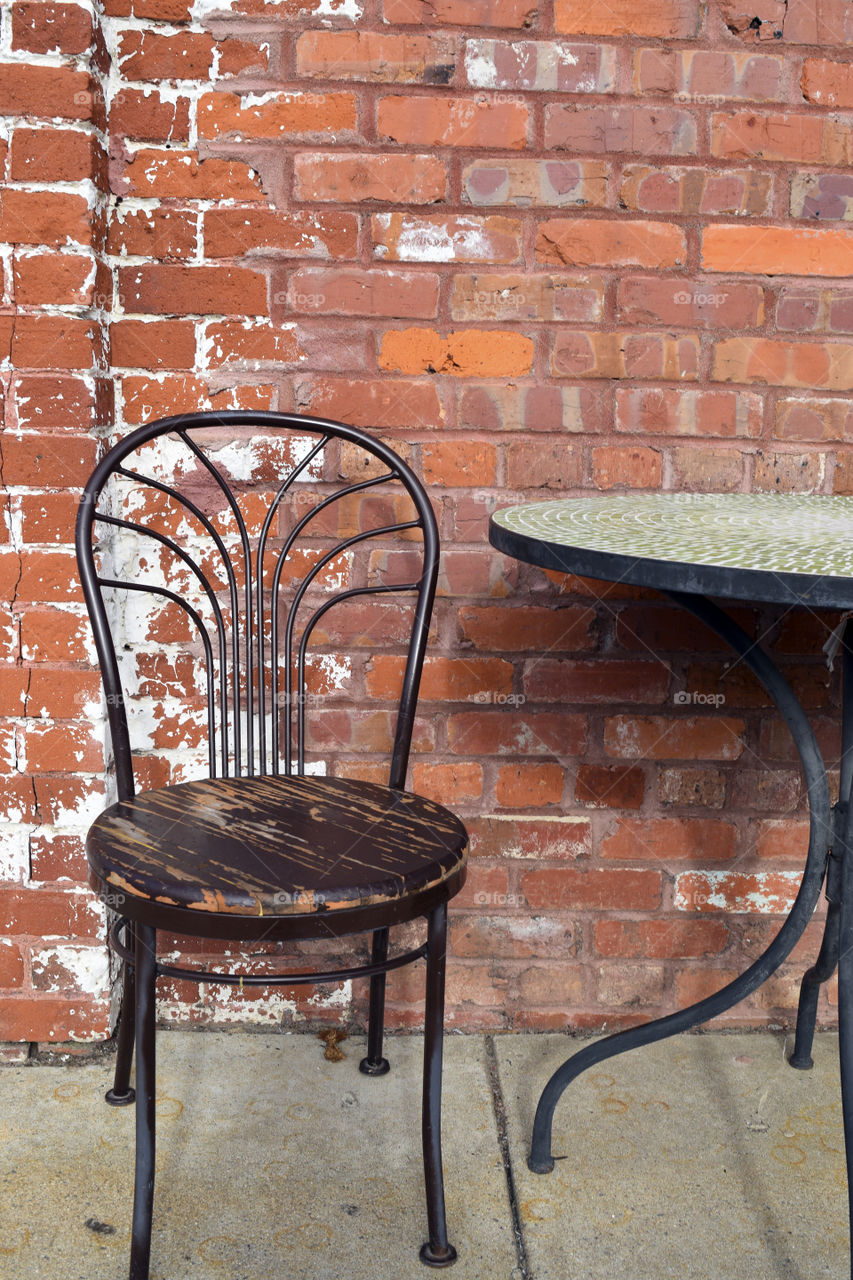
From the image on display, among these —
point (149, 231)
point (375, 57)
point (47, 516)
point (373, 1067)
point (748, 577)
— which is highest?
point (375, 57)

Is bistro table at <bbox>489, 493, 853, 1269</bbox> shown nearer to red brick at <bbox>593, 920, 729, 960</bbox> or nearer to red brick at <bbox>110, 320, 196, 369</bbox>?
red brick at <bbox>593, 920, 729, 960</bbox>

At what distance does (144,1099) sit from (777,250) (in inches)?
61.9

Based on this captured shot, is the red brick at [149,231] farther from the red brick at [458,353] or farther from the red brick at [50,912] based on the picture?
the red brick at [50,912]

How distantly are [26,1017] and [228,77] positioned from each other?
1.56 meters

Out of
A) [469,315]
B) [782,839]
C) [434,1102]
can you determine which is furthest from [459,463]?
[434,1102]

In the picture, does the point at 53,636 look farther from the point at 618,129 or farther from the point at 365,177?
the point at 618,129

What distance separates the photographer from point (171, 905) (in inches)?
45.1

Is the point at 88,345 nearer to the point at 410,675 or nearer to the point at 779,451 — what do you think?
the point at 410,675

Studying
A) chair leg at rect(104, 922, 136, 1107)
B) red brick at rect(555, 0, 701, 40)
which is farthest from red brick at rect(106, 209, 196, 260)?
chair leg at rect(104, 922, 136, 1107)

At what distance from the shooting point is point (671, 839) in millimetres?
1856

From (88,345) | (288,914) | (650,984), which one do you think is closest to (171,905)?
(288,914)

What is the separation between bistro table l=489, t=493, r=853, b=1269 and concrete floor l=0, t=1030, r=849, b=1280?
0.38 ft

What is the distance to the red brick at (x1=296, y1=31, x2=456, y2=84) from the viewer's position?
1661mm

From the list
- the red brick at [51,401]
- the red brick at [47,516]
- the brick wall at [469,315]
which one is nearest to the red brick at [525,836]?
the brick wall at [469,315]
